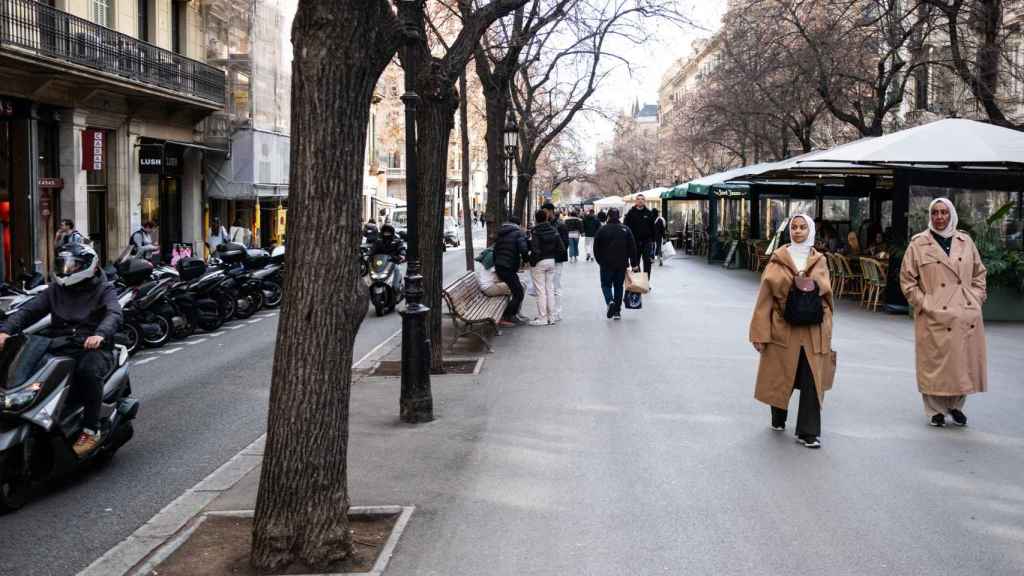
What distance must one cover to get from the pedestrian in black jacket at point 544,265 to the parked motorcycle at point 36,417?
9.41 metres

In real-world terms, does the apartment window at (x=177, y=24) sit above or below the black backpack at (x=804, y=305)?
above

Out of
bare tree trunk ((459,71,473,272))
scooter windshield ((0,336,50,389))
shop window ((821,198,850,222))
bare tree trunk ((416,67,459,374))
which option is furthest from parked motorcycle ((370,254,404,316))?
shop window ((821,198,850,222))

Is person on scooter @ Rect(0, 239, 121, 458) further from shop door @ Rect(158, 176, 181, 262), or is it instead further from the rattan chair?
shop door @ Rect(158, 176, 181, 262)

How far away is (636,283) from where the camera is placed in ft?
57.7

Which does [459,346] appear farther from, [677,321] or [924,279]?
[924,279]

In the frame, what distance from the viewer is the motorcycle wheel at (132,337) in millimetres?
13969

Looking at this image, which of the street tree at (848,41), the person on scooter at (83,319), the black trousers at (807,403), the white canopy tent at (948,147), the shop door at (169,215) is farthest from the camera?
the shop door at (169,215)

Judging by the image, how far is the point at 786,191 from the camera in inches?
1324

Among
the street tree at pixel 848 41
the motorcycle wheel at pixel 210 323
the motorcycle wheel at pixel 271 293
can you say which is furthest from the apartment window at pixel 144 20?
the street tree at pixel 848 41

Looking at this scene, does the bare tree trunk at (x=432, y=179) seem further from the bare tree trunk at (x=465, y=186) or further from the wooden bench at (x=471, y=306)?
the bare tree trunk at (x=465, y=186)

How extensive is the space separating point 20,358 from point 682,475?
436 centimetres

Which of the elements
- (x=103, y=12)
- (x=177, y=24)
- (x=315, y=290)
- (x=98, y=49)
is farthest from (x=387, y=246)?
(x=177, y=24)

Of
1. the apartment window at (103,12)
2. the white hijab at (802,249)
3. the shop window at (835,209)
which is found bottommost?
the white hijab at (802,249)

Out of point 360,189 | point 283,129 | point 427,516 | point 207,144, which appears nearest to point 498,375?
point 427,516
